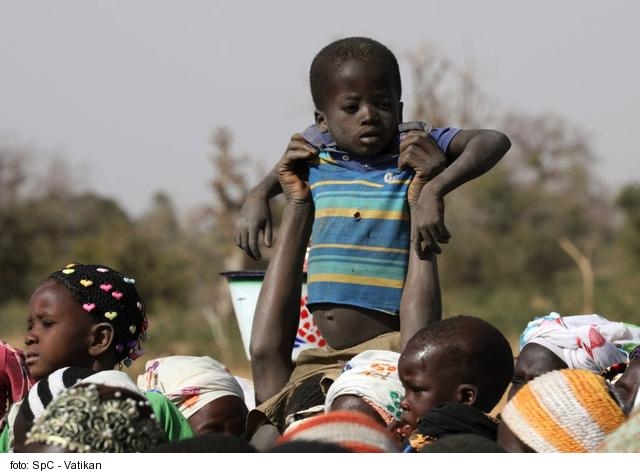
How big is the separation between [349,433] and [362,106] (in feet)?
5.36

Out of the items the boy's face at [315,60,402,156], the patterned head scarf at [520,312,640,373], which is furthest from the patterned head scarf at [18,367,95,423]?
the patterned head scarf at [520,312,640,373]

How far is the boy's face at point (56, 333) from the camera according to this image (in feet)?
12.1

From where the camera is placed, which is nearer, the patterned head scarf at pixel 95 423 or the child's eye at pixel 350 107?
the patterned head scarf at pixel 95 423

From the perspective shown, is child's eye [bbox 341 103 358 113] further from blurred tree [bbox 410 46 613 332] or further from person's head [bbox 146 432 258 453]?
blurred tree [bbox 410 46 613 332]

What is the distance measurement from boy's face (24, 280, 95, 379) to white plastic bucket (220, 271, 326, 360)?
38.7 inches

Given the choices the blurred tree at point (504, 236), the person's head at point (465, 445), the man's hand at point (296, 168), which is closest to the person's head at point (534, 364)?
the man's hand at point (296, 168)

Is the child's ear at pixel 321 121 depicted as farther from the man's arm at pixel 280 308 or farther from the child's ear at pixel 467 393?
the child's ear at pixel 467 393

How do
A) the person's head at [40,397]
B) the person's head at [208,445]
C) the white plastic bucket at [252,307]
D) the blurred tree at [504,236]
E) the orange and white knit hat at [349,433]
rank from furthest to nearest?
the blurred tree at [504,236] < the white plastic bucket at [252,307] < the person's head at [40,397] < the orange and white knit hat at [349,433] < the person's head at [208,445]

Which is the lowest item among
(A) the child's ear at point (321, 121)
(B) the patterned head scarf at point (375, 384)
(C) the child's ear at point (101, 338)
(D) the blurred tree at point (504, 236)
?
(D) the blurred tree at point (504, 236)

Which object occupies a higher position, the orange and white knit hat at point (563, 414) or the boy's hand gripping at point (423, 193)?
the boy's hand gripping at point (423, 193)

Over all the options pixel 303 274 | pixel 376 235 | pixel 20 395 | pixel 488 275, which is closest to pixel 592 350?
pixel 376 235

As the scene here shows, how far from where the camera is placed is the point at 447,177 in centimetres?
384

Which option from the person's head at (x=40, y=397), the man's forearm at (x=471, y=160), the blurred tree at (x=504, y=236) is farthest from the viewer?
the blurred tree at (x=504, y=236)
